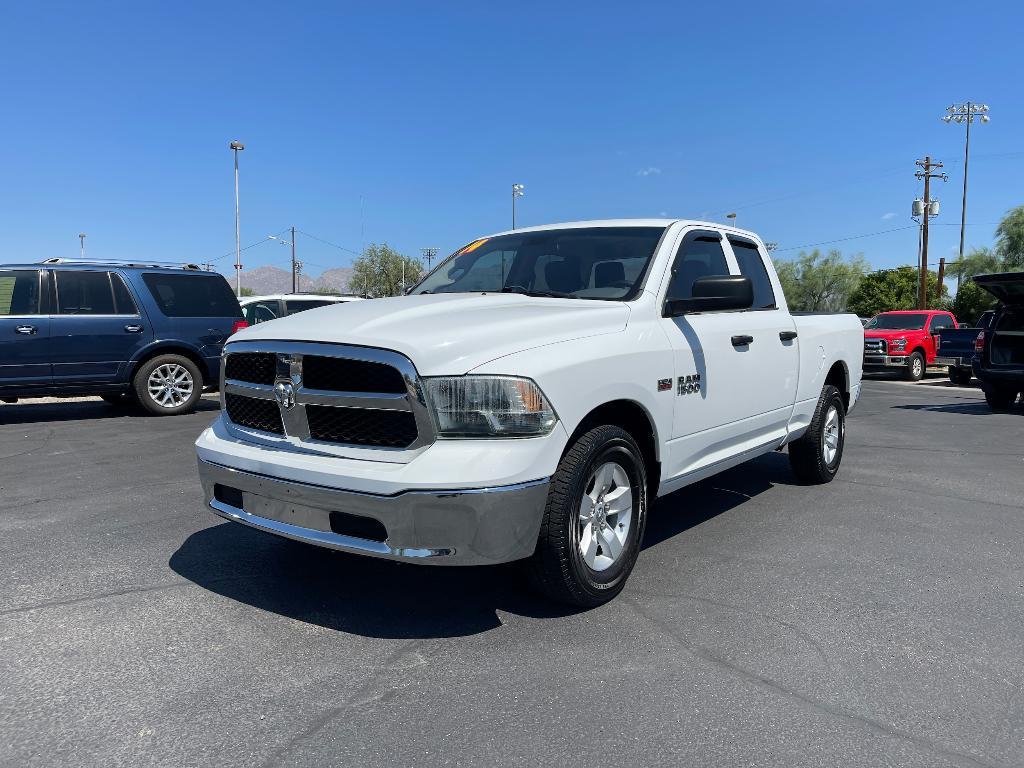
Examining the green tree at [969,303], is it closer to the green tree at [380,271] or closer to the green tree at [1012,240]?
the green tree at [1012,240]

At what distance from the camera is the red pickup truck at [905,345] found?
2020 cm

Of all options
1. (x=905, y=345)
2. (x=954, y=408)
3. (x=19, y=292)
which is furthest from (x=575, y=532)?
(x=905, y=345)

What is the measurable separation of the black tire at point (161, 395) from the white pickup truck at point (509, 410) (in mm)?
6690

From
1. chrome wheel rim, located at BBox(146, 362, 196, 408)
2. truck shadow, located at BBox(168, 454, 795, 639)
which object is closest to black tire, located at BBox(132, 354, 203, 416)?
chrome wheel rim, located at BBox(146, 362, 196, 408)

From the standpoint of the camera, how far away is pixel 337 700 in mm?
2812

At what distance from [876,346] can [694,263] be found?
58.7 feet

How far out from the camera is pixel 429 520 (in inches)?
119

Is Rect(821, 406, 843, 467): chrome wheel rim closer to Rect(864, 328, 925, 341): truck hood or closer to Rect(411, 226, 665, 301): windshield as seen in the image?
Rect(411, 226, 665, 301): windshield

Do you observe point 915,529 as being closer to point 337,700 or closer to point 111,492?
point 337,700

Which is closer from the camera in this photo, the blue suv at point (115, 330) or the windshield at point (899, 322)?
the blue suv at point (115, 330)

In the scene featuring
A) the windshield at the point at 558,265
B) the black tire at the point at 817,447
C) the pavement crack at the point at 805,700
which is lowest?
the pavement crack at the point at 805,700

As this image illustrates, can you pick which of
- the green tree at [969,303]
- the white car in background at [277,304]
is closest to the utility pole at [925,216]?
the green tree at [969,303]

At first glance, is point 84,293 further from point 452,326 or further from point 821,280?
point 821,280

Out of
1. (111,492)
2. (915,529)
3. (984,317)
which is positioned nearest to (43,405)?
(111,492)
